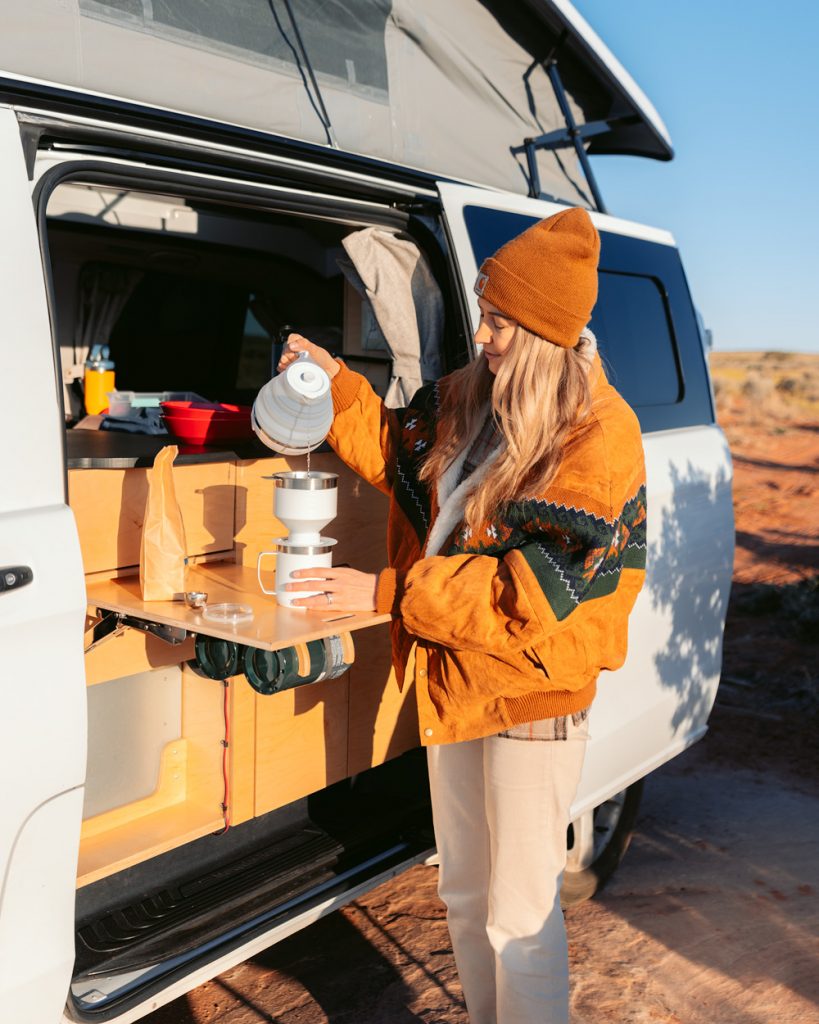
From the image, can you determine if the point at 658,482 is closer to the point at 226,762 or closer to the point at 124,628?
the point at 226,762

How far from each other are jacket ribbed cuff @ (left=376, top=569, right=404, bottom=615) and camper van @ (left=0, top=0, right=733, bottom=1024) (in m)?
0.03

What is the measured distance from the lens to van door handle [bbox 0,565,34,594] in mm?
1998

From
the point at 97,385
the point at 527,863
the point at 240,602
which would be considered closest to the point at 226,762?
the point at 240,602

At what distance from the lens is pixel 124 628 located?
105 inches

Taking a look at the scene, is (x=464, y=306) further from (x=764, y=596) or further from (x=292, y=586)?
(x=764, y=596)

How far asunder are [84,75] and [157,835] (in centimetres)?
193

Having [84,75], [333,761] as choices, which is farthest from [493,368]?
[333,761]

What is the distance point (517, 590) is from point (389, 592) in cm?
36

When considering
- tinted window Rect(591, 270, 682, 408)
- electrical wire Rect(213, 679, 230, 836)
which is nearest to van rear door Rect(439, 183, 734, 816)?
tinted window Rect(591, 270, 682, 408)

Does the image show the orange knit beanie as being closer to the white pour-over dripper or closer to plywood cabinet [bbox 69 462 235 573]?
the white pour-over dripper

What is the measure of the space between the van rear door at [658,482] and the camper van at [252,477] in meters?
0.01

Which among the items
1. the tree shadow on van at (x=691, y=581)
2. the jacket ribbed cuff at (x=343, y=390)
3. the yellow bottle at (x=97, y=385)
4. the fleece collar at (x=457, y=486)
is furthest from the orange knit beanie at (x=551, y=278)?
the yellow bottle at (x=97, y=385)

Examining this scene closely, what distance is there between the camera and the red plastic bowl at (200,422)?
3000 millimetres

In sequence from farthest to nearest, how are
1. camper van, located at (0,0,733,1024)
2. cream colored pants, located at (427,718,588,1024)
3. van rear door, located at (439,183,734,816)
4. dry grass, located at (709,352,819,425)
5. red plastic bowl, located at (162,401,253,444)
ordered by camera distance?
dry grass, located at (709,352,819,425) → van rear door, located at (439,183,734,816) → red plastic bowl, located at (162,401,253,444) → cream colored pants, located at (427,718,588,1024) → camper van, located at (0,0,733,1024)
